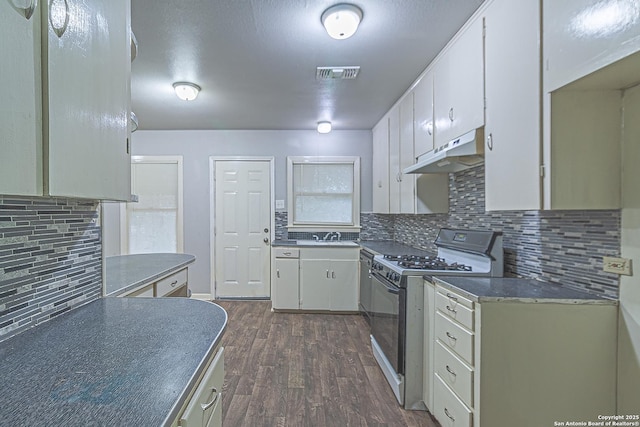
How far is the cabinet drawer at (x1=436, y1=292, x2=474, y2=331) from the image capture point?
1442 millimetres

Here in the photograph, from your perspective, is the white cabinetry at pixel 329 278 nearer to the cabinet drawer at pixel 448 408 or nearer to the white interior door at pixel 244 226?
the white interior door at pixel 244 226

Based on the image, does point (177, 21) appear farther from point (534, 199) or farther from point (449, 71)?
point (534, 199)

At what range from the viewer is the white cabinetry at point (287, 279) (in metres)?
3.64

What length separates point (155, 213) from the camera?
4.27m

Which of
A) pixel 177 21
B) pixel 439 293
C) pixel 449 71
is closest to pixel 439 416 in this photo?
pixel 439 293

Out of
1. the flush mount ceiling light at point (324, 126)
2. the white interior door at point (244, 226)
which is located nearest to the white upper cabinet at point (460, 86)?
the flush mount ceiling light at point (324, 126)

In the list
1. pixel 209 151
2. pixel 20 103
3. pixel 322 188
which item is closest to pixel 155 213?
pixel 209 151

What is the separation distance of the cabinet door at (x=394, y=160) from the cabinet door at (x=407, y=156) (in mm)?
86

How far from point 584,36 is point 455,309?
1.26 meters

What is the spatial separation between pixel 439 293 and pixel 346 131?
9.69ft

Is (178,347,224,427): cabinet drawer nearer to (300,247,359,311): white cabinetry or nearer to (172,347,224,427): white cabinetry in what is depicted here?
(172,347,224,427): white cabinetry

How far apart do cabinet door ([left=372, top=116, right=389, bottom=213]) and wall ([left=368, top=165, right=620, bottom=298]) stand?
3.07 ft

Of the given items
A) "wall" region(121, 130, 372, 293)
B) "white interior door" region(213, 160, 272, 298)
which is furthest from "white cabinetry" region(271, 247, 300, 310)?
"wall" region(121, 130, 372, 293)

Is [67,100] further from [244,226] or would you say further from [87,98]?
[244,226]
